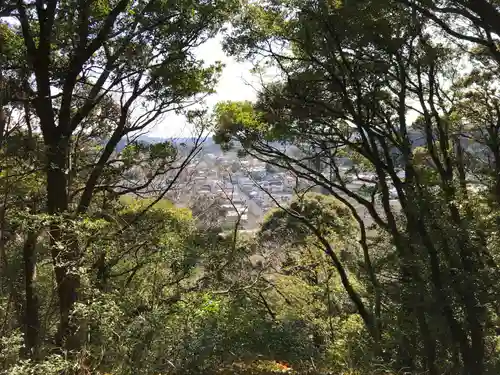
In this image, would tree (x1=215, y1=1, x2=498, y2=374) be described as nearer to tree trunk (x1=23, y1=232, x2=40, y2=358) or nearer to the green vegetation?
the green vegetation

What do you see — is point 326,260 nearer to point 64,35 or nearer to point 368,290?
point 368,290

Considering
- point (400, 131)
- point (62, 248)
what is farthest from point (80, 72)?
point (400, 131)

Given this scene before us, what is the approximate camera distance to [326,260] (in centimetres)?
1042

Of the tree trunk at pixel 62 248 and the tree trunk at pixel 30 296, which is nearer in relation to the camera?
the tree trunk at pixel 62 248

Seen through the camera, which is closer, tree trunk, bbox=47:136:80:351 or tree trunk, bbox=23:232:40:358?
tree trunk, bbox=47:136:80:351

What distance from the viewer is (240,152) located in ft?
26.8

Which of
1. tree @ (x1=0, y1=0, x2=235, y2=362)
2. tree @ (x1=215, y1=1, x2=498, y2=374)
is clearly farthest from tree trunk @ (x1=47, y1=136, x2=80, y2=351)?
tree @ (x1=215, y1=1, x2=498, y2=374)

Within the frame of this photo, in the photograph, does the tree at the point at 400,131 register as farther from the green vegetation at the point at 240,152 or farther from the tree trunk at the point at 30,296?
the tree trunk at the point at 30,296

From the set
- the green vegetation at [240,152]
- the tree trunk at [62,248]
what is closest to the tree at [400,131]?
the green vegetation at [240,152]

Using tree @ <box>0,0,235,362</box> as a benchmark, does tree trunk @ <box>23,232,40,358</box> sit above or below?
below

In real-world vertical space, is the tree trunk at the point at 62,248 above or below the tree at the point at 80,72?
below

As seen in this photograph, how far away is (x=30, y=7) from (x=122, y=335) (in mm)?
3974

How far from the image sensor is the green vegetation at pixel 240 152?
A: 4660 mm

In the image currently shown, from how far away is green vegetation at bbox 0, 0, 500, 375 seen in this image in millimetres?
4660
